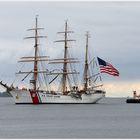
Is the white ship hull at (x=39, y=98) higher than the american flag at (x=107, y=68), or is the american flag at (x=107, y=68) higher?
the american flag at (x=107, y=68)

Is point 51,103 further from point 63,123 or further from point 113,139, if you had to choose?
point 113,139

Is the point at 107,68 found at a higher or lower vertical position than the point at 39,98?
higher

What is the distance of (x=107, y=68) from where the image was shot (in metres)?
140

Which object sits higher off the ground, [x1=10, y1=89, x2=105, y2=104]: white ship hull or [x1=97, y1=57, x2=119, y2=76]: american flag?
[x1=97, y1=57, x2=119, y2=76]: american flag

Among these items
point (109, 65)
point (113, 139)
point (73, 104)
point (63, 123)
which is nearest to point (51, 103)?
point (73, 104)

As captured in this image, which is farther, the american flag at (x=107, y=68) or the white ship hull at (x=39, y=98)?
the white ship hull at (x=39, y=98)

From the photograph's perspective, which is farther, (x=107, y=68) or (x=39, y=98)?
(x=39, y=98)

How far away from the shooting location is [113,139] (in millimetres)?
73188

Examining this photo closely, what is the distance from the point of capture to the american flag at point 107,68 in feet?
451

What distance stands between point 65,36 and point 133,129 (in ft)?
266

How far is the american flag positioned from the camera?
137500 mm

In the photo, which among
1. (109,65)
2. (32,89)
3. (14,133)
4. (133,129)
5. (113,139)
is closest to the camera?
(113,139)

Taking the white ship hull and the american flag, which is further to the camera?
the white ship hull

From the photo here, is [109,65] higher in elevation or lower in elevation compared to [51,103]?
higher
